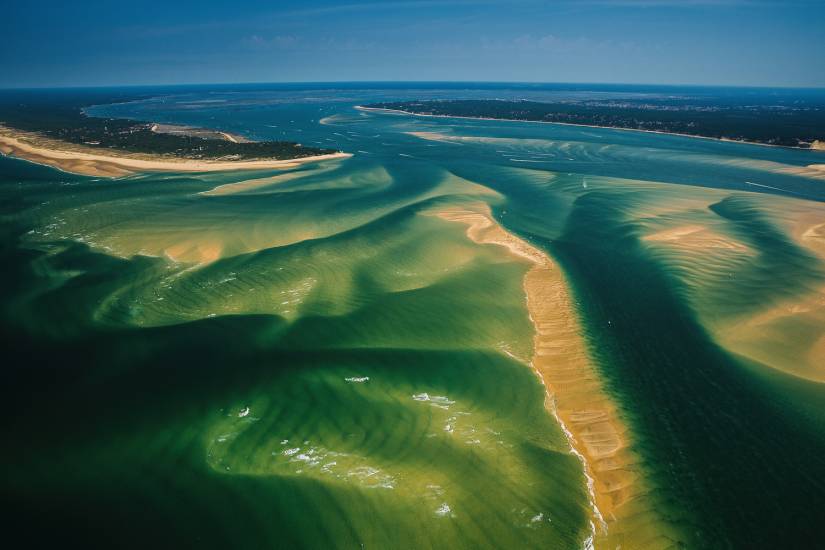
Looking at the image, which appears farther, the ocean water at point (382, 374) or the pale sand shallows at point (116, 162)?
the pale sand shallows at point (116, 162)

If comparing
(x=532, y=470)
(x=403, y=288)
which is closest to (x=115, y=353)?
(x=403, y=288)

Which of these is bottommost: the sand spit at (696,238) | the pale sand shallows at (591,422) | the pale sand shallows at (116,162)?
the pale sand shallows at (591,422)

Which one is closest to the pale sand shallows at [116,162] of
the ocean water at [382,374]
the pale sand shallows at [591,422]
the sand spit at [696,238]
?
the ocean water at [382,374]

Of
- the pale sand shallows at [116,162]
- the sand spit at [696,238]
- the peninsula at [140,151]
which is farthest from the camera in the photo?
the peninsula at [140,151]

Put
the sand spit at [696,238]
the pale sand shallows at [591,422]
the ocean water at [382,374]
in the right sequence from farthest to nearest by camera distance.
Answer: the sand spit at [696,238], the ocean water at [382,374], the pale sand shallows at [591,422]

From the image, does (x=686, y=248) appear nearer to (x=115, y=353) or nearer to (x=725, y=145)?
(x=115, y=353)

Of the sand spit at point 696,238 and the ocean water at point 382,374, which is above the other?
the sand spit at point 696,238

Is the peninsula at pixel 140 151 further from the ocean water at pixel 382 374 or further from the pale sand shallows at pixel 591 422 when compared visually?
the pale sand shallows at pixel 591 422
